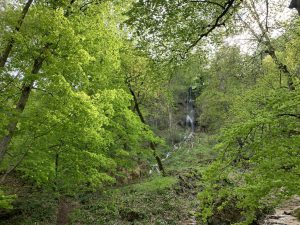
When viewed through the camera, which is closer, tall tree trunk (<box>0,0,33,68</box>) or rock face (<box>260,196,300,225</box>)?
rock face (<box>260,196,300,225</box>)

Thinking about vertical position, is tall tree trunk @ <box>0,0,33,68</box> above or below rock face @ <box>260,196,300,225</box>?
above

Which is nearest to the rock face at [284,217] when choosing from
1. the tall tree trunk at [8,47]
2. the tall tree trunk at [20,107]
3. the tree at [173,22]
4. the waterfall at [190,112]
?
the tree at [173,22]

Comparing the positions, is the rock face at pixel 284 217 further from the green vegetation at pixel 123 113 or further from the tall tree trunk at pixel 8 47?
the tall tree trunk at pixel 8 47

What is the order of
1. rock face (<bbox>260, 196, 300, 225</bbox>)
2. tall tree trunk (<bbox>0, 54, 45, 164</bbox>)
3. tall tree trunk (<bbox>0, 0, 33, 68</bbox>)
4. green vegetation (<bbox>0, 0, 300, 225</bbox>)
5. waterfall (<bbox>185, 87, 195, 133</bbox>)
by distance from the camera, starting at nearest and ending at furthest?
green vegetation (<bbox>0, 0, 300, 225</bbox>), rock face (<bbox>260, 196, 300, 225</bbox>), tall tree trunk (<bbox>0, 54, 45, 164</bbox>), tall tree trunk (<bbox>0, 0, 33, 68</bbox>), waterfall (<bbox>185, 87, 195, 133</bbox>)

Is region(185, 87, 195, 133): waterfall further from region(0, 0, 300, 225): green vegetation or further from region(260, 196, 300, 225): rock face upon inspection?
region(260, 196, 300, 225): rock face

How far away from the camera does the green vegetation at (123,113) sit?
506 centimetres

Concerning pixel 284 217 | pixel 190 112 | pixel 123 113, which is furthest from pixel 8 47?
pixel 190 112

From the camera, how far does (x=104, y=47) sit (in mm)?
13430

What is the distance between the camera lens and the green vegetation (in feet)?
16.6

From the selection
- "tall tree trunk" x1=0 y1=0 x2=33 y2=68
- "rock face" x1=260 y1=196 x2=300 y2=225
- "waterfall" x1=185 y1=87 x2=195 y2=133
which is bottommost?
"rock face" x1=260 y1=196 x2=300 y2=225

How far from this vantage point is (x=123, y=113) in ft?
47.1

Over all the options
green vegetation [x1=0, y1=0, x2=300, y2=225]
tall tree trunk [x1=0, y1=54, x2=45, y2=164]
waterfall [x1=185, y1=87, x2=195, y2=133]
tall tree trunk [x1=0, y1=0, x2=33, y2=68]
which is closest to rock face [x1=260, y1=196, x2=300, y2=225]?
green vegetation [x1=0, y1=0, x2=300, y2=225]

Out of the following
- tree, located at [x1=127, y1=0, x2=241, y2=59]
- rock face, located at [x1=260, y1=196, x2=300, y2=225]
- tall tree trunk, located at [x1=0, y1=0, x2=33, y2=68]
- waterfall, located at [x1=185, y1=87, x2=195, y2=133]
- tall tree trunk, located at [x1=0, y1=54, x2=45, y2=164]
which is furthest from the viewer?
Answer: waterfall, located at [x1=185, y1=87, x2=195, y2=133]

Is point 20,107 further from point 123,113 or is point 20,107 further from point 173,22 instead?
point 173,22
